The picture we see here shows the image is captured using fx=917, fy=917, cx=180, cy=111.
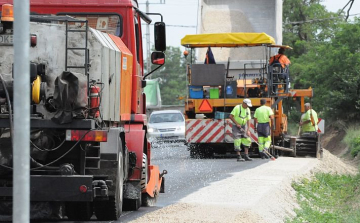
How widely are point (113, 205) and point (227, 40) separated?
1510 centimetres

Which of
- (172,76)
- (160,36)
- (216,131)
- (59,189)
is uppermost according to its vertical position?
(172,76)

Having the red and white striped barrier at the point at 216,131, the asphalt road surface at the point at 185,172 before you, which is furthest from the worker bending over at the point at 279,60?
the asphalt road surface at the point at 185,172

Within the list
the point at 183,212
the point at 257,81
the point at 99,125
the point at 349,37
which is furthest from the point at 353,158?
the point at 99,125

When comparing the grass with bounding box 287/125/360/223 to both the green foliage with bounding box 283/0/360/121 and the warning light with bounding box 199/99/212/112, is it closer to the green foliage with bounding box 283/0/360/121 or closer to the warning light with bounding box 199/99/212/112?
the warning light with bounding box 199/99/212/112

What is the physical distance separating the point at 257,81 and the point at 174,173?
6.77 metres

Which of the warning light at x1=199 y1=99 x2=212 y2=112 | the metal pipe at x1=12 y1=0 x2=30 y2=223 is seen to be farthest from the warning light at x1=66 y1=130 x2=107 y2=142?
the warning light at x1=199 y1=99 x2=212 y2=112

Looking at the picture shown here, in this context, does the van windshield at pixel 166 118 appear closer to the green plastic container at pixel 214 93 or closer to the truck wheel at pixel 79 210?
the green plastic container at pixel 214 93

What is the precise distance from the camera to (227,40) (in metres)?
25.2

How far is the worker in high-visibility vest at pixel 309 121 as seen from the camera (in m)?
27.0

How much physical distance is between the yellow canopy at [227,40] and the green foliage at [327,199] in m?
4.88

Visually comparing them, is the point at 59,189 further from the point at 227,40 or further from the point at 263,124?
the point at 227,40

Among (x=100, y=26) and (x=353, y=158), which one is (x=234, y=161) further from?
(x=100, y=26)

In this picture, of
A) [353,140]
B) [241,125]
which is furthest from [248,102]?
[353,140]

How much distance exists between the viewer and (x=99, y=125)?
9.91 m
